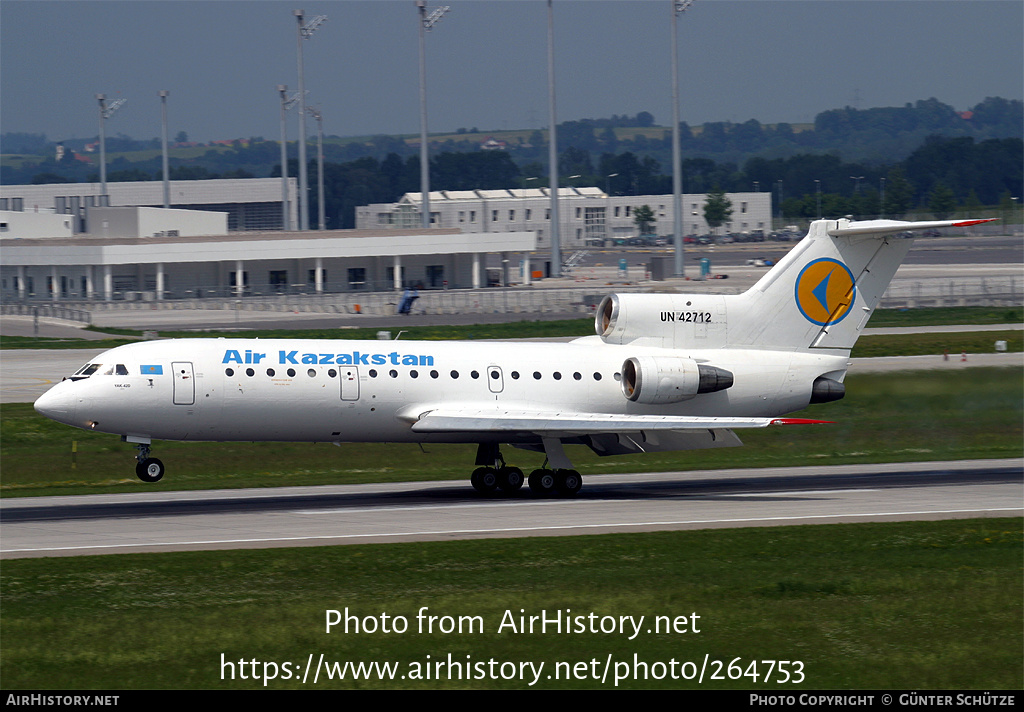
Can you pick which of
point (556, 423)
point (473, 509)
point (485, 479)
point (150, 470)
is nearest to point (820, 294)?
point (556, 423)

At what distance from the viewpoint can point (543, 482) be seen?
35.6 metres

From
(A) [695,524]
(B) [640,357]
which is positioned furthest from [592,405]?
(A) [695,524]

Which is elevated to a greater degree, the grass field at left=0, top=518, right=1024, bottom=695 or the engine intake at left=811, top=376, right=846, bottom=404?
the engine intake at left=811, top=376, right=846, bottom=404

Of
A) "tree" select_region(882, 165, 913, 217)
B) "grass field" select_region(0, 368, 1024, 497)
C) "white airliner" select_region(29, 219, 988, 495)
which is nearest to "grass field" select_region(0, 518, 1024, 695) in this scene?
"white airliner" select_region(29, 219, 988, 495)

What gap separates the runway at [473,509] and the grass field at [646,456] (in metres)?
3.89

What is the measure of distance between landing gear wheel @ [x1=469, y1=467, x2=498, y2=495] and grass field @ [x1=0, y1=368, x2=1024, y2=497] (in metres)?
4.63

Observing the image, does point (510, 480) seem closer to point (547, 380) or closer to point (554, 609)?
point (547, 380)

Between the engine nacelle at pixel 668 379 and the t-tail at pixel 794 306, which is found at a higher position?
the t-tail at pixel 794 306

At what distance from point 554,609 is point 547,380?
16365 millimetres

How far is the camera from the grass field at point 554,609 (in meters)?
16.6

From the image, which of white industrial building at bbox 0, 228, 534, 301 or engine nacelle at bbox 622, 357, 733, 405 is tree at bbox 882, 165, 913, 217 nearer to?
white industrial building at bbox 0, 228, 534, 301

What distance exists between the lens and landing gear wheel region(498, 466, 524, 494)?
35656mm

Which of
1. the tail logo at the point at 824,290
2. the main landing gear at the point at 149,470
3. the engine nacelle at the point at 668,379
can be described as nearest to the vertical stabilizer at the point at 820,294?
the tail logo at the point at 824,290

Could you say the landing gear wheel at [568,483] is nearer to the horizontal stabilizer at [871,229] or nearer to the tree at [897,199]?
the horizontal stabilizer at [871,229]
